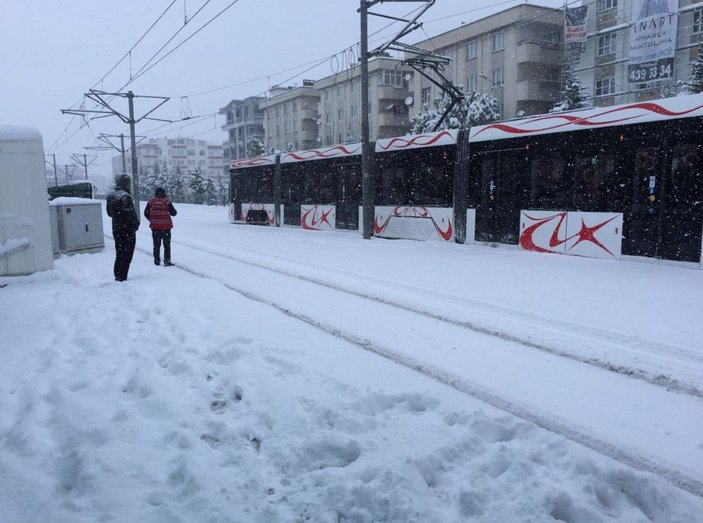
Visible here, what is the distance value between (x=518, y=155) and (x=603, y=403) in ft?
33.8

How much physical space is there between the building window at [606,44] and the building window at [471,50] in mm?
9516

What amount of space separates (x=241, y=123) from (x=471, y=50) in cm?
5850

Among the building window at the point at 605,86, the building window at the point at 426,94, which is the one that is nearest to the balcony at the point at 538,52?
the building window at the point at 605,86

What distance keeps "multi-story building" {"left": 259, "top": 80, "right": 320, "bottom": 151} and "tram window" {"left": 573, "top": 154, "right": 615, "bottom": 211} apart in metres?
57.4

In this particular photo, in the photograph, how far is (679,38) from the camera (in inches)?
1430

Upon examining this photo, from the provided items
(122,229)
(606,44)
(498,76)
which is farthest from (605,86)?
(122,229)

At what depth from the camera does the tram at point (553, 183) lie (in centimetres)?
1047

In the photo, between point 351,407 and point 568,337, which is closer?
point 351,407

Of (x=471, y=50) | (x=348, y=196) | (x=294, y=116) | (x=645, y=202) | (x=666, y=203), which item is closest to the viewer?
(x=666, y=203)

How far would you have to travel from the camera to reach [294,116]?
72062 mm

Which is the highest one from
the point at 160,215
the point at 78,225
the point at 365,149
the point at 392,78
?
the point at 392,78

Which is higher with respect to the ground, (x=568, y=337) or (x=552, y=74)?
(x=552, y=74)

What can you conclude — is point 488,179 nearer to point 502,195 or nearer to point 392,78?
point 502,195

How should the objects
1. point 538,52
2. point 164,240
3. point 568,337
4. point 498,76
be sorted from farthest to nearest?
1. point 498,76
2. point 538,52
3. point 164,240
4. point 568,337
